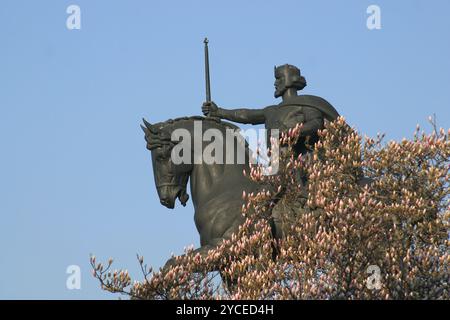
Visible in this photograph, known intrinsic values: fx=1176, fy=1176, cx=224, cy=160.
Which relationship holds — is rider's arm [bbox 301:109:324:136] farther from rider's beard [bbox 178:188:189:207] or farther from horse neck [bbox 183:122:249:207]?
rider's beard [bbox 178:188:189:207]

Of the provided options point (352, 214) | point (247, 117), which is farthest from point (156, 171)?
point (352, 214)

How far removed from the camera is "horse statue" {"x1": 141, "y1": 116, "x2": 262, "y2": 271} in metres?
25.3

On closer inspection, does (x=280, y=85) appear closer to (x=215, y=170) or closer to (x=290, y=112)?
(x=290, y=112)

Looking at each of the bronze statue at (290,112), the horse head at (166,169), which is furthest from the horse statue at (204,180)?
the bronze statue at (290,112)

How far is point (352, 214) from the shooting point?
76.3ft

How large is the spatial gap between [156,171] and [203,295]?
3.81 metres

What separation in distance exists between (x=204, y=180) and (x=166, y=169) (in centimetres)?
93

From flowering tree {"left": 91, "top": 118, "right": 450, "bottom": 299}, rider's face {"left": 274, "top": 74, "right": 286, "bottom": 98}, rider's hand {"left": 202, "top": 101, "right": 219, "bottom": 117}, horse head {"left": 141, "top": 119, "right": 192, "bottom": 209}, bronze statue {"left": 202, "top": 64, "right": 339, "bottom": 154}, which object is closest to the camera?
flowering tree {"left": 91, "top": 118, "right": 450, "bottom": 299}

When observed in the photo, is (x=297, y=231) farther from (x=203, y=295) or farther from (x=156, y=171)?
(x=156, y=171)

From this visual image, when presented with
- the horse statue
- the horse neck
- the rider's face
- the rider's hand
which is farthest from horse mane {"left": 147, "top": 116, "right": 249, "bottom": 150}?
the rider's face

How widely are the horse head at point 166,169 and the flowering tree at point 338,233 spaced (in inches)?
71.6

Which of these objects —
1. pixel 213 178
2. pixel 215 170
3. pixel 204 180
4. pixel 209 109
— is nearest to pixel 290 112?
pixel 209 109

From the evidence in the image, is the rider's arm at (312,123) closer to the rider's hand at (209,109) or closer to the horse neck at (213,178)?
the horse neck at (213,178)

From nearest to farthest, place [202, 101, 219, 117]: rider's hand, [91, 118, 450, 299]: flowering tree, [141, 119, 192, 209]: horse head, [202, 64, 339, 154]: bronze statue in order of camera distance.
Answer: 1. [91, 118, 450, 299]: flowering tree
2. [141, 119, 192, 209]: horse head
3. [202, 64, 339, 154]: bronze statue
4. [202, 101, 219, 117]: rider's hand
